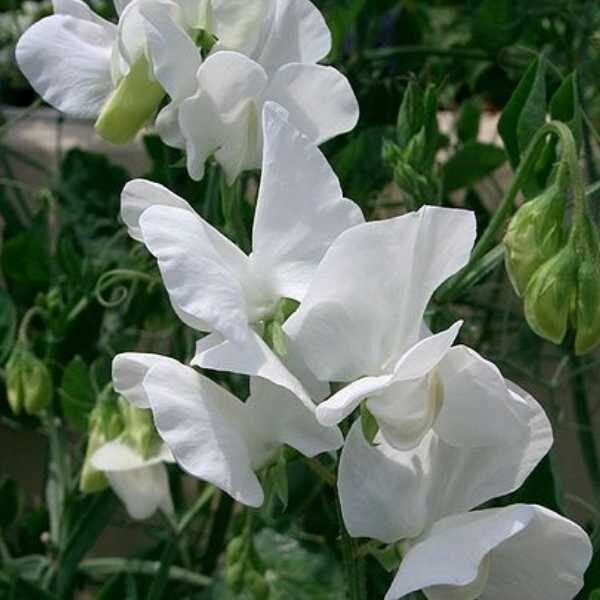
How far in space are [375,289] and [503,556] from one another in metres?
0.13

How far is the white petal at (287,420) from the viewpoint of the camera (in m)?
0.60

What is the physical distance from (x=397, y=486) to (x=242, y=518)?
454 mm

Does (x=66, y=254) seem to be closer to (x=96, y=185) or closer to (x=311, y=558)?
(x=96, y=185)

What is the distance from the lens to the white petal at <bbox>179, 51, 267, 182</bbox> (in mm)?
669

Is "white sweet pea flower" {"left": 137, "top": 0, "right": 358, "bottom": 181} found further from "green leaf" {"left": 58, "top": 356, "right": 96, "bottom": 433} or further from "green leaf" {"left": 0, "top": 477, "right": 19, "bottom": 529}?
"green leaf" {"left": 0, "top": 477, "right": 19, "bottom": 529}

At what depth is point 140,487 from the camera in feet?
3.33

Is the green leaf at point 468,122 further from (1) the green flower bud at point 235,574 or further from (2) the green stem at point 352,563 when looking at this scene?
(2) the green stem at point 352,563

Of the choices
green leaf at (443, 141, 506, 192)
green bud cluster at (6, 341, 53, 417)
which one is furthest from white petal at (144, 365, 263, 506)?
green leaf at (443, 141, 506, 192)

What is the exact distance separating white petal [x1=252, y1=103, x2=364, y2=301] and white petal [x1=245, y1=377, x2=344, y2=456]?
0.14 ft

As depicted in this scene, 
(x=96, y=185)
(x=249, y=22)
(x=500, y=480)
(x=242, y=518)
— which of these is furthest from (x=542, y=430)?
(x=96, y=185)

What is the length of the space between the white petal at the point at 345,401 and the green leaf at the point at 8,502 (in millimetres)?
931

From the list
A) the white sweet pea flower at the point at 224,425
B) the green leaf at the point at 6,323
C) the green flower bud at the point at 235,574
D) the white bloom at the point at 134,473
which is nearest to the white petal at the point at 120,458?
the white bloom at the point at 134,473

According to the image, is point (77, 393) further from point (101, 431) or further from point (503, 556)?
point (503, 556)

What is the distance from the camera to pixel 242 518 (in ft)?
3.43
